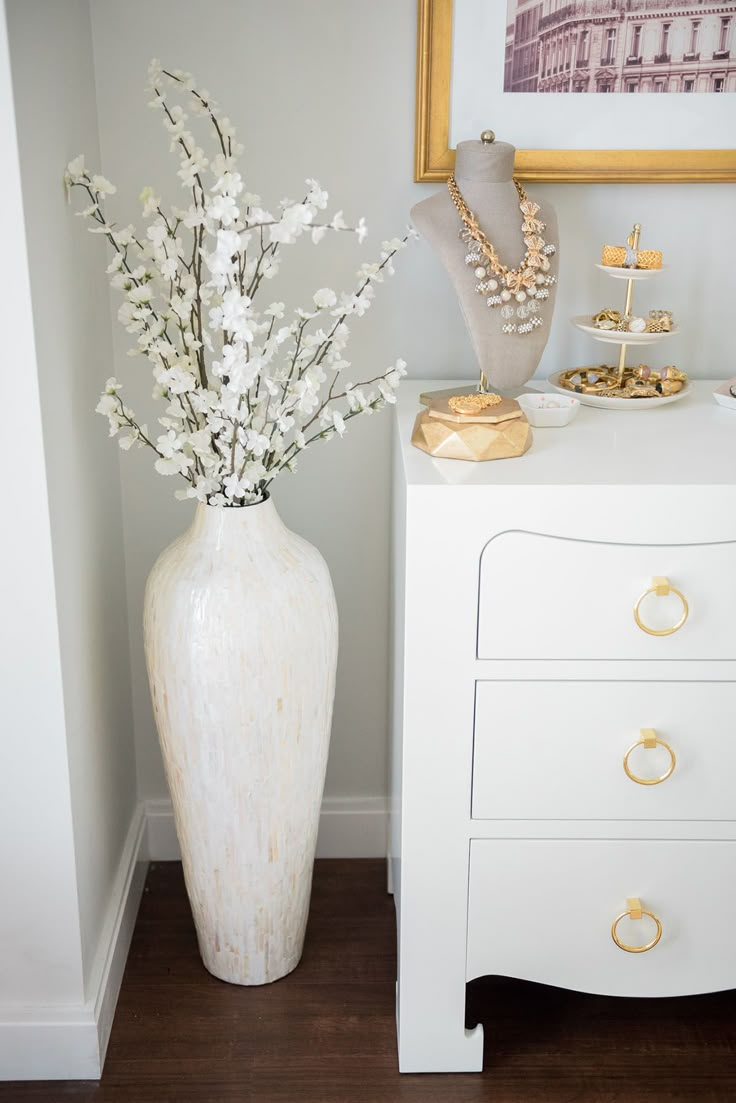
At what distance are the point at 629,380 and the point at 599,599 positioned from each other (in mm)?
457

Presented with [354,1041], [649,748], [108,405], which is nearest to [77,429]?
[108,405]

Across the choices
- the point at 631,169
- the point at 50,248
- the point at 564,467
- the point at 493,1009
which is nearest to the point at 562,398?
the point at 564,467

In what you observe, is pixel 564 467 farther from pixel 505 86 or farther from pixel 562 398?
pixel 505 86

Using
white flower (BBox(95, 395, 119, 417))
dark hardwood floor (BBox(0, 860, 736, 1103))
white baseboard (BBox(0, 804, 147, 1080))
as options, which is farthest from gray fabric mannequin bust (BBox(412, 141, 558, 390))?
white baseboard (BBox(0, 804, 147, 1080))

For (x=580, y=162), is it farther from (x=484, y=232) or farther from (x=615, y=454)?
(x=615, y=454)

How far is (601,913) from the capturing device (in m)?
1.51

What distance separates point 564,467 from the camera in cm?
138

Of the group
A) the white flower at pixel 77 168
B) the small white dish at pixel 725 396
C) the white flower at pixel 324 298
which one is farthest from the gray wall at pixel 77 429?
the small white dish at pixel 725 396

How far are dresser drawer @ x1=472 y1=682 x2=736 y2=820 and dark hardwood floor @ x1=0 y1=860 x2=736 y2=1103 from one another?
310 millimetres

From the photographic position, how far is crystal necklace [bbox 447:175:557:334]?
4.96ft

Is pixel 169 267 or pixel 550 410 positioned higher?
pixel 169 267

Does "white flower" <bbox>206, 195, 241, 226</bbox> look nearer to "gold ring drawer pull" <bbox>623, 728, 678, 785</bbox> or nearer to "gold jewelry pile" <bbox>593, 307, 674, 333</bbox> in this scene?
"gold jewelry pile" <bbox>593, 307, 674, 333</bbox>

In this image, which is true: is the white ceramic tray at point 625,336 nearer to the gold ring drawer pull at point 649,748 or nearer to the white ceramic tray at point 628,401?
the white ceramic tray at point 628,401

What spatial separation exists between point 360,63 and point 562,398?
607 millimetres
